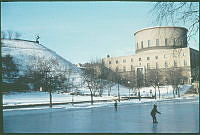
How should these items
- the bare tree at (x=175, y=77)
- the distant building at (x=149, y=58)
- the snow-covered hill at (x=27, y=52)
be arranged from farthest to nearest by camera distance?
Result: the distant building at (x=149, y=58) < the snow-covered hill at (x=27, y=52) < the bare tree at (x=175, y=77)

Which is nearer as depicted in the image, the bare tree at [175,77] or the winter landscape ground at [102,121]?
the winter landscape ground at [102,121]

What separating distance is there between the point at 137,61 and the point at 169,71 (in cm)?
1792

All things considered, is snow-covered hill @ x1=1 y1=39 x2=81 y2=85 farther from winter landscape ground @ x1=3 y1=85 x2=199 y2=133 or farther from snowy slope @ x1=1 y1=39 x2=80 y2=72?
winter landscape ground @ x1=3 y1=85 x2=199 y2=133

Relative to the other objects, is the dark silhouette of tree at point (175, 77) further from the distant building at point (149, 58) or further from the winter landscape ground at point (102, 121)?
the winter landscape ground at point (102, 121)

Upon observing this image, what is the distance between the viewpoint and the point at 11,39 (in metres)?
92.4

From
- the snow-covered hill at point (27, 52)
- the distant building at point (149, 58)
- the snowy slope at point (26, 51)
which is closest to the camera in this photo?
the snow-covered hill at point (27, 52)

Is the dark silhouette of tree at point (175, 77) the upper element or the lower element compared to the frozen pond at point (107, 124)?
upper

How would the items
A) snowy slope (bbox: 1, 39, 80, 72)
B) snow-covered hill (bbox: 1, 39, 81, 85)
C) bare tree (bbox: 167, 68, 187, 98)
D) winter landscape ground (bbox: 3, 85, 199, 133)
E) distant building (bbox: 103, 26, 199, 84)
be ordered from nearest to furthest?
winter landscape ground (bbox: 3, 85, 199, 133) < bare tree (bbox: 167, 68, 187, 98) < snow-covered hill (bbox: 1, 39, 81, 85) < snowy slope (bbox: 1, 39, 80, 72) < distant building (bbox: 103, 26, 199, 84)

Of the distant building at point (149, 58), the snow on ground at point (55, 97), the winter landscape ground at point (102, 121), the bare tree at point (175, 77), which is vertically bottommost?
the winter landscape ground at point (102, 121)

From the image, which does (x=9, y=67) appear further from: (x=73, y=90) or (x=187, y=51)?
(x=187, y=51)

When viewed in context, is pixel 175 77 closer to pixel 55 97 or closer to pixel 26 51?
pixel 55 97

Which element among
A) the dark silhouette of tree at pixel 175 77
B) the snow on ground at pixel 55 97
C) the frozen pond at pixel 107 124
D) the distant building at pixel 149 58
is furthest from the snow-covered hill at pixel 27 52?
the frozen pond at pixel 107 124

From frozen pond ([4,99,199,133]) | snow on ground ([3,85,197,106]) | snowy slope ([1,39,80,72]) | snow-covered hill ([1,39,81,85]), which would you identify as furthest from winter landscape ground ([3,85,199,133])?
snowy slope ([1,39,80,72])

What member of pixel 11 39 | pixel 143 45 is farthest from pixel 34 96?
pixel 143 45
